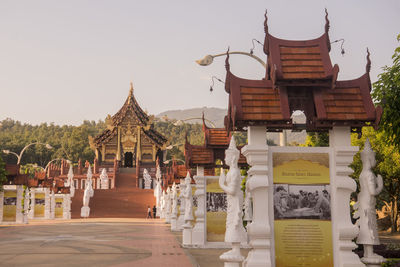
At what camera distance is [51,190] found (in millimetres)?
47094

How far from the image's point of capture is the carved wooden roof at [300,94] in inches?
350

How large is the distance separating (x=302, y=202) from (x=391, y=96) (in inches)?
227

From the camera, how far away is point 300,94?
957cm

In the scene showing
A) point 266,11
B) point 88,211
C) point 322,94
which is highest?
point 266,11

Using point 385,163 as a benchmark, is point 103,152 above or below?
above

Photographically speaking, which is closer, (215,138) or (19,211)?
(215,138)

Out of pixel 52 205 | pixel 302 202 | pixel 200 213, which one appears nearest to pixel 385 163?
pixel 200 213

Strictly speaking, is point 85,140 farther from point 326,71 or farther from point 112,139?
point 326,71

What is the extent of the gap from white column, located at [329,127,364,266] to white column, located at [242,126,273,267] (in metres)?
1.29

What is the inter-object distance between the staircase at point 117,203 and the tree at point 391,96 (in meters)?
38.3

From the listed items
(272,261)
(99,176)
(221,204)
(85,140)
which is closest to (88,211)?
(99,176)

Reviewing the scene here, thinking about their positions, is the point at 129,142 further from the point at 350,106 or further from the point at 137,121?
the point at 350,106

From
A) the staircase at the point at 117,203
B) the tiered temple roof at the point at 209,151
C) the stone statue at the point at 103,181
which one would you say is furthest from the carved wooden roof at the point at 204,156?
the stone statue at the point at 103,181

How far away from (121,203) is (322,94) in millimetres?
43528
